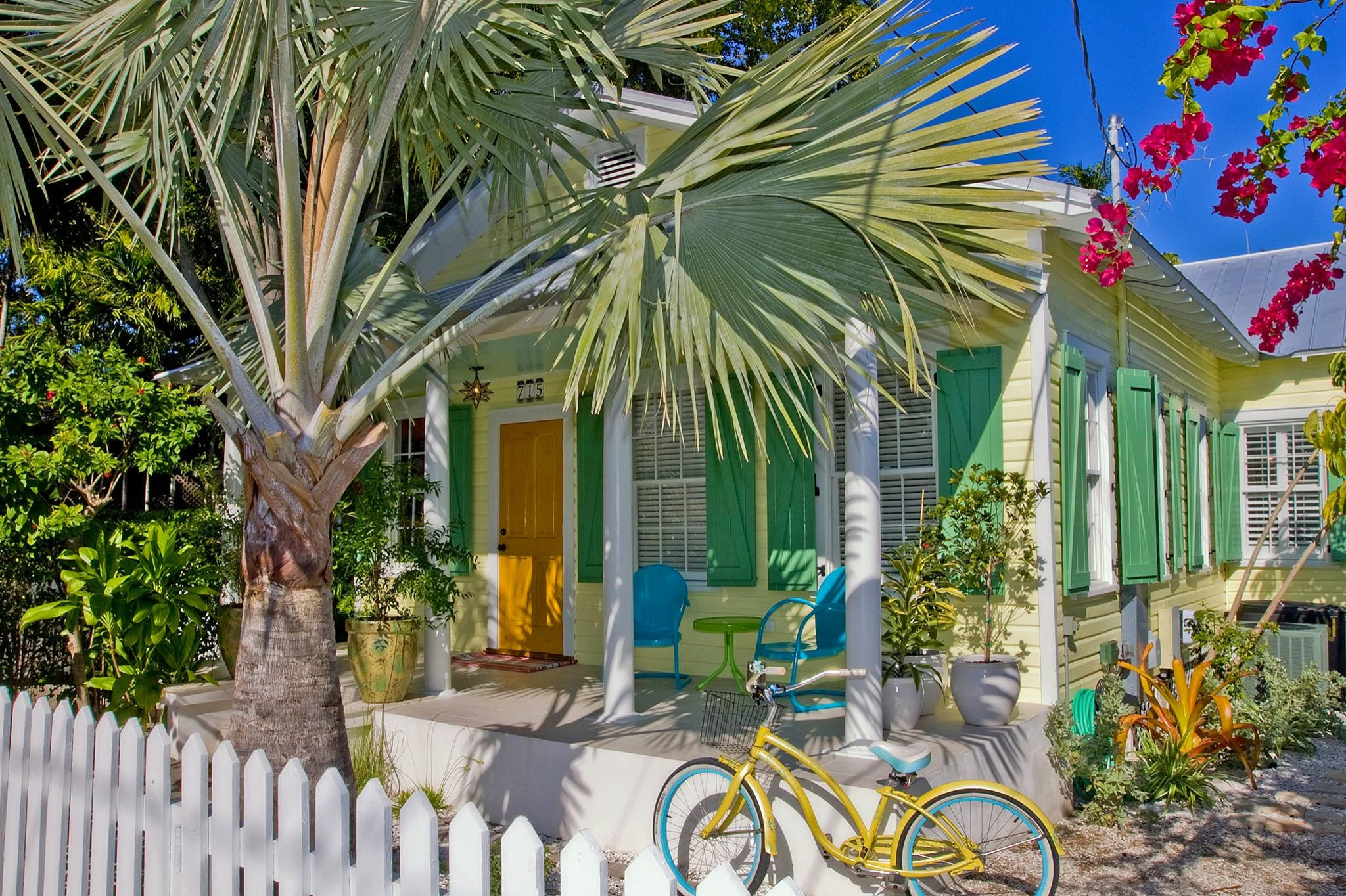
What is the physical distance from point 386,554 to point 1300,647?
7.56 meters

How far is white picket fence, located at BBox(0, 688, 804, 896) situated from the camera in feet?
6.20

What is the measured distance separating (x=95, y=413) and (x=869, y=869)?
4752 millimetres

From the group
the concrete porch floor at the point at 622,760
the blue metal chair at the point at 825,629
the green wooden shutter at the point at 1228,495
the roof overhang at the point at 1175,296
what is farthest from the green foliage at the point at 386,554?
the green wooden shutter at the point at 1228,495

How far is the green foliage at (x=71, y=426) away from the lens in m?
5.64

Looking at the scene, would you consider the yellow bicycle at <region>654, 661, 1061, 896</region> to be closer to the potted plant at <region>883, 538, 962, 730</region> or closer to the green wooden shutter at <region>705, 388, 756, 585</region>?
the potted plant at <region>883, 538, 962, 730</region>

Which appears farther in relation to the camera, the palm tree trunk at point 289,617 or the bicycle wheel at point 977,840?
the bicycle wheel at point 977,840

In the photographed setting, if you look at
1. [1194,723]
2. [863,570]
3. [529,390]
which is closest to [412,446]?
[529,390]

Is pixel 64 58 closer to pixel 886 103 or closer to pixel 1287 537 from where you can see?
pixel 886 103

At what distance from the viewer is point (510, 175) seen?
13.5 ft

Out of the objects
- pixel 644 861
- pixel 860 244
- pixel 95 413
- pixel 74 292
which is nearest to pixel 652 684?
pixel 95 413

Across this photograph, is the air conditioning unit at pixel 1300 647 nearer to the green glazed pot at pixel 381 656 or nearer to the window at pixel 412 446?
the green glazed pot at pixel 381 656

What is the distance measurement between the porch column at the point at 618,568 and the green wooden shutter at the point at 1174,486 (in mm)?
5425

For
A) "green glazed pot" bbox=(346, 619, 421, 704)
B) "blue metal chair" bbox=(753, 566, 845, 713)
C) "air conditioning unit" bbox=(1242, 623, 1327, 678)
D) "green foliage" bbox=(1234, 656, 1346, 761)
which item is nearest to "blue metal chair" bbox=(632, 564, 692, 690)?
"blue metal chair" bbox=(753, 566, 845, 713)

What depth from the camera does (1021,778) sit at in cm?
545
